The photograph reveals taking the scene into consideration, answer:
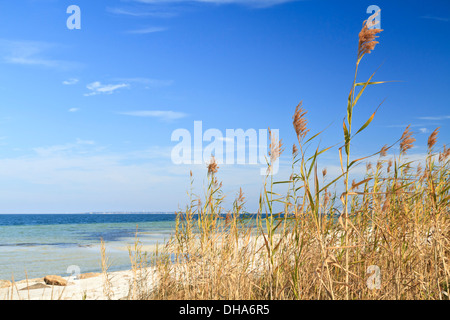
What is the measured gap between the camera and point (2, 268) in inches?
504

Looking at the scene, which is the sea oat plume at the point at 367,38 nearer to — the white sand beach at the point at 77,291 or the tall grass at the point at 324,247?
the tall grass at the point at 324,247

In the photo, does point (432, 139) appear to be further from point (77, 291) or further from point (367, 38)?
point (77, 291)

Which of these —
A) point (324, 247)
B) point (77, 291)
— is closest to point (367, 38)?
point (324, 247)

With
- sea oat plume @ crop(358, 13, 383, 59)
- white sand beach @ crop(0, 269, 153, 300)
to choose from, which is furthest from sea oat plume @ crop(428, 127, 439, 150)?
white sand beach @ crop(0, 269, 153, 300)

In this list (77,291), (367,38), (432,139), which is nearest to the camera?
(367,38)

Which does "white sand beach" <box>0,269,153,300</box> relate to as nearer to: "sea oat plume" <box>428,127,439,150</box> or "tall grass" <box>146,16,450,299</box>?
"tall grass" <box>146,16,450,299</box>

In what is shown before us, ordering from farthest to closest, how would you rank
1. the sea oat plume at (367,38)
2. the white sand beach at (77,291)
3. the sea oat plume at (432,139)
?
the white sand beach at (77,291) < the sea oat plume at (432,139) < the sea oat plume at (367,38)

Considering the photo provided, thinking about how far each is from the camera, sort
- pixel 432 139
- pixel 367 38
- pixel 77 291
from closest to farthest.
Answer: pixel 367 38, pixel 432 139, pixel 77 291

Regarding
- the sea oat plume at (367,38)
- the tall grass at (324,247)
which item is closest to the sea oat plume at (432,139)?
the tall grass at (324,247)

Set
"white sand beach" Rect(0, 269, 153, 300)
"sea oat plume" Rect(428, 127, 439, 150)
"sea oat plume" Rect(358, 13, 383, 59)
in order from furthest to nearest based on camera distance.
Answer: "white sand beach" Rect(0, 269, 153, 300) < "sea oat plume" Rect(428, 127, 439, 150) < "sea oat plume" Rect(358, 13, 383, 59)

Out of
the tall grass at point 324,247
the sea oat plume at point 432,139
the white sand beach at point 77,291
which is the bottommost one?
the white sand beach at point 77,291

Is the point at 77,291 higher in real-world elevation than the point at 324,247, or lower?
lower
